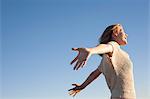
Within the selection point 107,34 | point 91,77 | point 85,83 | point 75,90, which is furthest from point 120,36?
point 75,90

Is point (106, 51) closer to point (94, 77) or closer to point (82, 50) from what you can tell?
point (82, 50)

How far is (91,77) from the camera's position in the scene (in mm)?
7215

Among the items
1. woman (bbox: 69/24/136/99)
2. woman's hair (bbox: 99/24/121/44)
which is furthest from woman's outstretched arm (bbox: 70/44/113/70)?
woman's hair (bbox: 99/24/121/44)

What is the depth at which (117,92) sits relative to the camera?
244 inches

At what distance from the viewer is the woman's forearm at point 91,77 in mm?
7066

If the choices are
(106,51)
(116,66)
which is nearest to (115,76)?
(116,66)

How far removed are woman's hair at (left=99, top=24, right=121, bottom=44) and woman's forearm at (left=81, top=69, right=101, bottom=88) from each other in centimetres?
71

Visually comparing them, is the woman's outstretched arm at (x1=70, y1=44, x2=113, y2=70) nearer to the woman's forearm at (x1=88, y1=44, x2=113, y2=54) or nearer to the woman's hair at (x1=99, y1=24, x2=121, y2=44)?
the woman's forearm at (x1=88, y1=44, x2=113, y2=54)

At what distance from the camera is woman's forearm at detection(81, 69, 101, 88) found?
707 cm

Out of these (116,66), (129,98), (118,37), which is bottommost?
(129,98)

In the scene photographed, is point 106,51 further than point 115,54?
No

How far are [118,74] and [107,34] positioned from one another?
72cm

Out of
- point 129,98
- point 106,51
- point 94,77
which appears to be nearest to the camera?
point 106,51

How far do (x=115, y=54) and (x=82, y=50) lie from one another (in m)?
1.16
